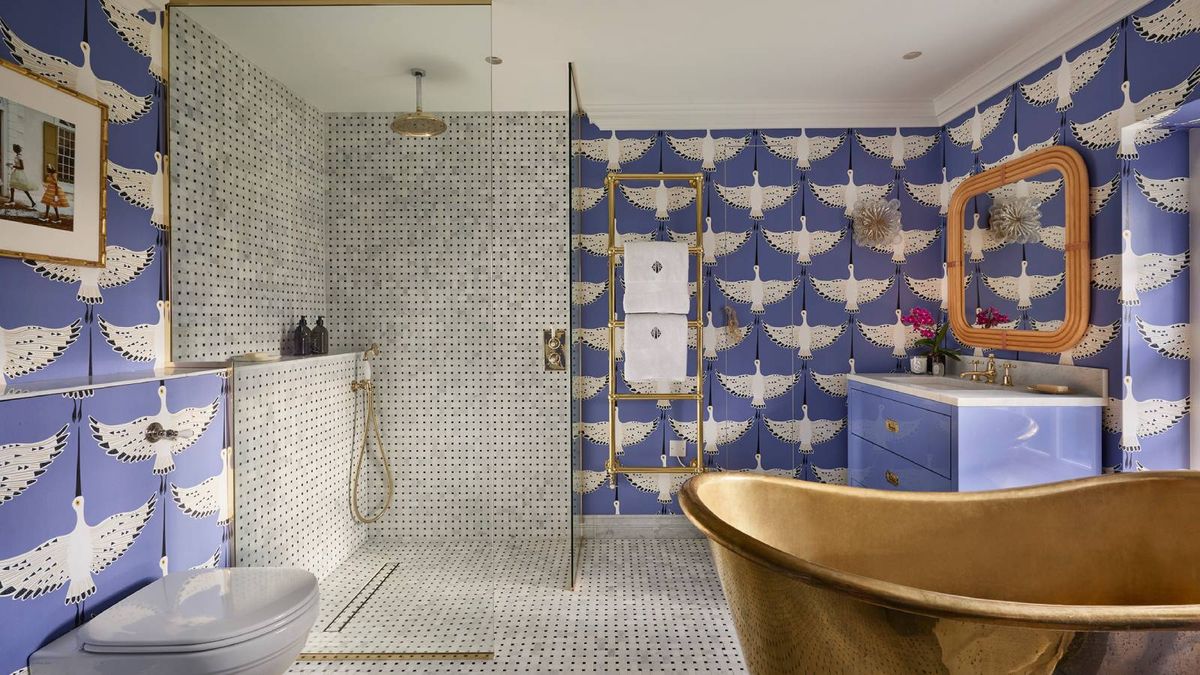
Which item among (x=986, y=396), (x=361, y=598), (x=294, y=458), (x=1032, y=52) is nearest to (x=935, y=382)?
(x=986, y=396)

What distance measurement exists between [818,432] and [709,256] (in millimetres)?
1191

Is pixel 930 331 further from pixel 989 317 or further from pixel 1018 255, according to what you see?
pixel 1018 255

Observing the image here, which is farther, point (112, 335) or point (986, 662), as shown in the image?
point (112, 335)

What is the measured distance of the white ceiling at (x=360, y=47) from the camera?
1.94 meters

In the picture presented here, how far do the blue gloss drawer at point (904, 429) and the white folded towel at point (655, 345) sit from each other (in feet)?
3.08

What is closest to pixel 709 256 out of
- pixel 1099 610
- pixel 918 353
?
pixel 918 353

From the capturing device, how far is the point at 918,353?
3.13 meters

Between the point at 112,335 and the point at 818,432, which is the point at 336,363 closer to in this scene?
the point at 112,335

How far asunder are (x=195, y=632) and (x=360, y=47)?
187cm

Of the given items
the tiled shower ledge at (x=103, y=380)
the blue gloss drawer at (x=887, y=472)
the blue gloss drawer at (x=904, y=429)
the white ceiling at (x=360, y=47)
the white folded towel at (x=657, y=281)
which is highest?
the white ceiling at (x=360, y=47)

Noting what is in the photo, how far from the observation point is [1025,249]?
2520mm

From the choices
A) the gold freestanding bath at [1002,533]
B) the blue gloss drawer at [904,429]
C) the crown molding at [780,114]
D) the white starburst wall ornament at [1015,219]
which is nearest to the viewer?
the gold freestanding bath at [1002,533]

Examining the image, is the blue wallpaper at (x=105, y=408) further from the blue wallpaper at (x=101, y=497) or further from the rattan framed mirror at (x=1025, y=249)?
the rattan framed mirror at (x=1025, y=249)

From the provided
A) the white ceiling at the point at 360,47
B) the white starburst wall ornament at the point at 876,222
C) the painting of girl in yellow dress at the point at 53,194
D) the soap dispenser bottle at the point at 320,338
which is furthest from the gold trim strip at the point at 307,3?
the white starburst wall ornament at the point at 876,222
